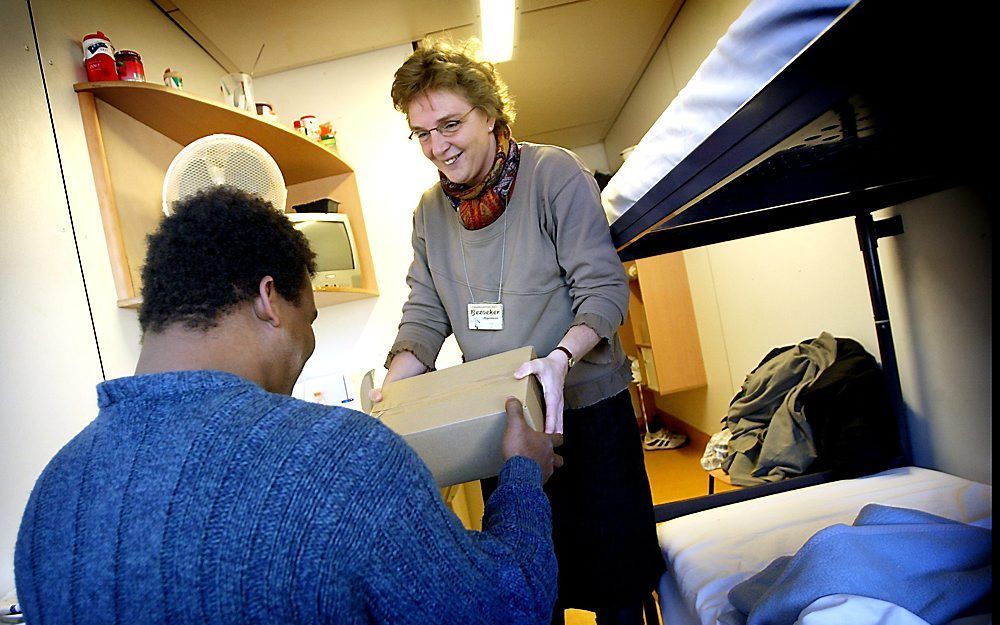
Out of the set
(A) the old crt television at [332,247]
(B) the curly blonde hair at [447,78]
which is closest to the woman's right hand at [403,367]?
(B) the curly blonde hair at [447,78]

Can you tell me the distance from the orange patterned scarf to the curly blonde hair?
72 millimetres

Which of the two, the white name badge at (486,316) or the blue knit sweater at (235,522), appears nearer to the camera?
the blue knit sweater at (235,522)

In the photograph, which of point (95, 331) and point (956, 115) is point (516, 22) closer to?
point (95, 331)

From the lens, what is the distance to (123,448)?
599mm

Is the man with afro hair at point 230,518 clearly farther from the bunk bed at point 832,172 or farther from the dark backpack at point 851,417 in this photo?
the dark backpack at point 851,417

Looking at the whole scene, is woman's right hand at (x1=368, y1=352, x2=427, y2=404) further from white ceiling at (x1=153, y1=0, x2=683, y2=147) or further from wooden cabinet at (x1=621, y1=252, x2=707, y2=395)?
wooden cabinet at (x1=621, y1=252, x2=707, y2=395)

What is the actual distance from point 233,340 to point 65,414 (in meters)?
1.11

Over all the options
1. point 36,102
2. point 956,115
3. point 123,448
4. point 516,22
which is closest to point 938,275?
point 956,115

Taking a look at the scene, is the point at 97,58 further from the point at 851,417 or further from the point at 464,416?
the point at 851,417

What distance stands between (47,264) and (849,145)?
5.96ft

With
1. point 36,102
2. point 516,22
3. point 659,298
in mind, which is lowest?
point 659,298

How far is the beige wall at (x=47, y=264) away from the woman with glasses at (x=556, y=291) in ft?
2.81

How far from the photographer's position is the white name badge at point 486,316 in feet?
4.33

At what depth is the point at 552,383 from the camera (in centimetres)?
104
